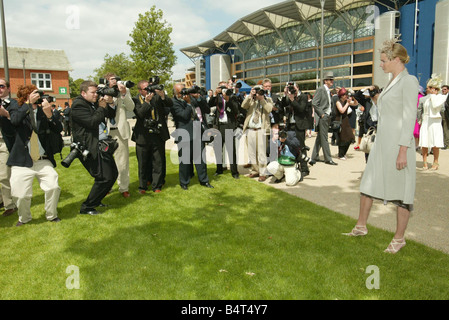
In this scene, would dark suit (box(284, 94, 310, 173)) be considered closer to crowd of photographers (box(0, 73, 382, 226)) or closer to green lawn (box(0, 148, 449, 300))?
crowd of photographers (box(0, 73, 382, 226))

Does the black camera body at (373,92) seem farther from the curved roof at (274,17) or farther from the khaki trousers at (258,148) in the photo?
the curved roof at (274,17)

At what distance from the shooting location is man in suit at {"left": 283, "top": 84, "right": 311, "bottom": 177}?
820 centimetres

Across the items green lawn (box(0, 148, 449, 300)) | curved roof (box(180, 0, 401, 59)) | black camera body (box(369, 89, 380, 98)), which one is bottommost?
green lawn (box(0, 148, 449, 300))

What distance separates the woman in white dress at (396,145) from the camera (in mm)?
3586

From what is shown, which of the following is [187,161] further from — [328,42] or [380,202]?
[328,42]

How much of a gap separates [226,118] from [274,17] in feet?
186

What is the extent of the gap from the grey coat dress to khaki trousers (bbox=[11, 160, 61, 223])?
4.48 meters

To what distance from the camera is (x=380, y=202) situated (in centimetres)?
601

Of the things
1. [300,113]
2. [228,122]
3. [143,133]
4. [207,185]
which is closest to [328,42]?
[300,113]

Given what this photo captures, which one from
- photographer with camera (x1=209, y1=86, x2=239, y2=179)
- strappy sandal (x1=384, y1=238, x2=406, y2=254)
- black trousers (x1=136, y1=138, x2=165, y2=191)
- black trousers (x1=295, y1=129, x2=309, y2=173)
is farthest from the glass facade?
strappy sandal (x1=384, y1=238, x2=406, y2=254)

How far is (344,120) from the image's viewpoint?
1027 centimetres

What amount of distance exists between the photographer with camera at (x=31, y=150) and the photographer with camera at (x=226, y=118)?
385 centimetres

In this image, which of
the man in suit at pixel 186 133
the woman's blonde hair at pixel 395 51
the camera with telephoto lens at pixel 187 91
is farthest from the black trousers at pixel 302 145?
the woman's blonde hair at pixel 395 51
